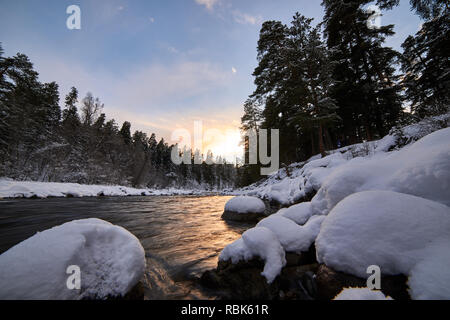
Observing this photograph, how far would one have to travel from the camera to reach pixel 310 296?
193cm

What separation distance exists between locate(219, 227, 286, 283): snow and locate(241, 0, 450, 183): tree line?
937cm

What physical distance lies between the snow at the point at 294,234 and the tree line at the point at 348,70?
856 cm

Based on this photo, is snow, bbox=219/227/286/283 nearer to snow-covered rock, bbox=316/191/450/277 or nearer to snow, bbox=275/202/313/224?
snow-covered rock, bbox=316/191/450/277

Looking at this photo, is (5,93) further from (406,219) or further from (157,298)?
(406,219)

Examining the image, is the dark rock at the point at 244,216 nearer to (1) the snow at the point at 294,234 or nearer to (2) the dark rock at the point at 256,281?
(1) the snow at the point at 294,234

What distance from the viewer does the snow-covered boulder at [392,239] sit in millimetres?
1350

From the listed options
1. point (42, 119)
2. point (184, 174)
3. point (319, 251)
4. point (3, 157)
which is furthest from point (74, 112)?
point (319, 251)

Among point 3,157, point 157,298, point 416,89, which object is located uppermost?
point 416,89

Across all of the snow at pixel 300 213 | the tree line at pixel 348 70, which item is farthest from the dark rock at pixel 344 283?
the tree line at pixel 348 70

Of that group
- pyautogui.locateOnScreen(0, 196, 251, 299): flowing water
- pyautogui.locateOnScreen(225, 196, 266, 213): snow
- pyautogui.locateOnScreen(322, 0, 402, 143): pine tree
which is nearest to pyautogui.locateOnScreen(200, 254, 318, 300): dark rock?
pyautogui.locateOnScreen(0, 196, 251, 299): flowing water

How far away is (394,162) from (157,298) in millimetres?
4253

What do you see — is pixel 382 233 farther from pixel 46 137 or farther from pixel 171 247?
pixel 46 137

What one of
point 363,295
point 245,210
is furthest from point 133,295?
point 245,210

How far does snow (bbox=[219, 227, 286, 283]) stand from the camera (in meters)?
2.09
